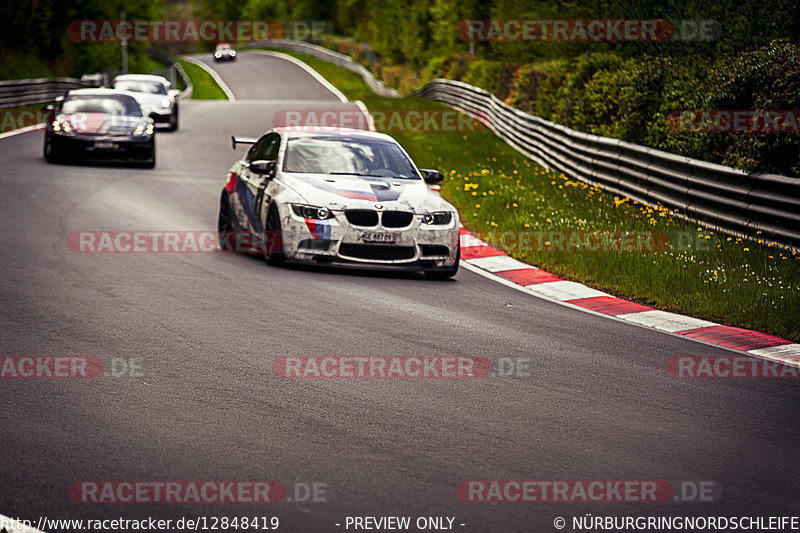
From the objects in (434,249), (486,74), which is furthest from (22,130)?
(434,249)

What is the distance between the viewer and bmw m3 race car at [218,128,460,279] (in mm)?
11062

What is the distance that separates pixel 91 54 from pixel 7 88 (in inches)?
939

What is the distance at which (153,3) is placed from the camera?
225 ft

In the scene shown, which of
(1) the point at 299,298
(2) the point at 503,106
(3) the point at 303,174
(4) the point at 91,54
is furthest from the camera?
(4) the point at 91,54

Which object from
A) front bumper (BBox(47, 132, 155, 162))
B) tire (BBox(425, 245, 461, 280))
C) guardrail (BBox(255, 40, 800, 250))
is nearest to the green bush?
guardrail (BBox(255, 40, 800, 250))

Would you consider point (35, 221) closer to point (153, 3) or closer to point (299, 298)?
point (299, 298)

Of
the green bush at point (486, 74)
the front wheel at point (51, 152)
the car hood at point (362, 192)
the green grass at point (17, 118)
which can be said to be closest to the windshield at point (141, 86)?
the green grass at point (17, 118)

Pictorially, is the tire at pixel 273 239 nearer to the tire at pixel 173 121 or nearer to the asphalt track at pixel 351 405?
the asphalt track at pixel 351 405

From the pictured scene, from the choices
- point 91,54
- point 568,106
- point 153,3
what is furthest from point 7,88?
point 153,3

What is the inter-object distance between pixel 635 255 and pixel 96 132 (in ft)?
42.3

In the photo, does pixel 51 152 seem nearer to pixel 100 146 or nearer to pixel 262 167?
pixel 100 146

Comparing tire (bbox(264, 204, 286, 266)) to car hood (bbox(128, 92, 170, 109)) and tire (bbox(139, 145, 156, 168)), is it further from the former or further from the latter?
car hood (bbox(128, 92, 170, 109))

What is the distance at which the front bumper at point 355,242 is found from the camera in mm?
11023

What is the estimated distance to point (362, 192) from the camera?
37.2 feet
